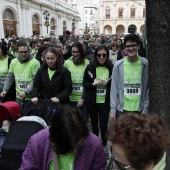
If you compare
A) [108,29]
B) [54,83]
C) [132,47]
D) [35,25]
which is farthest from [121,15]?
[132,47]

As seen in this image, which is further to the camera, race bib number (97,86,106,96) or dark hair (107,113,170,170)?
race bib number (97,86,106,96)

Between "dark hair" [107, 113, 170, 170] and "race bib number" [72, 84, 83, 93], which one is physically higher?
"dark hair" [107, 113, 170, 170]

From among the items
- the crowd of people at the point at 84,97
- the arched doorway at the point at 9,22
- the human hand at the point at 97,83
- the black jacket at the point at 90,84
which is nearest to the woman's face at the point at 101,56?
the crowd of people at the point at 84,97

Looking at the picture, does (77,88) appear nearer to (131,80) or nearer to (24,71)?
(24,71)

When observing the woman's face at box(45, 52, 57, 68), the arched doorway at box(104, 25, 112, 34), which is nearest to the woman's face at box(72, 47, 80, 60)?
the woman's face at box(45, 52, 57, 68)

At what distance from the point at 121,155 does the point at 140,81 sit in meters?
1.72

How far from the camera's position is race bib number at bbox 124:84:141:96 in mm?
2746

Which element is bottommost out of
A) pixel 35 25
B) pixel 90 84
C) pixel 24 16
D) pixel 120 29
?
pixel 90 84

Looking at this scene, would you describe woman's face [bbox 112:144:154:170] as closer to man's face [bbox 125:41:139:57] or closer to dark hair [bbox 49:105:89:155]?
dark hair [bbox 49:105:89:155]

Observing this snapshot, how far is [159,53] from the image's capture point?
2.10m

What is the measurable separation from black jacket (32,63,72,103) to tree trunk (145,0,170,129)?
4.17 ft

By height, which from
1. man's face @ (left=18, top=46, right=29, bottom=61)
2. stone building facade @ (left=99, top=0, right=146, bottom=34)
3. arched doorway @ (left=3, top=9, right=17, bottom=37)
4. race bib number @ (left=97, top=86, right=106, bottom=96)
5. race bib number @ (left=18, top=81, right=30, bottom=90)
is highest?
stone building facade @ (left=99, top=0, right=146, bottom=34)

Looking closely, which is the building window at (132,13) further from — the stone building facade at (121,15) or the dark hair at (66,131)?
the dark hair at (66,131)

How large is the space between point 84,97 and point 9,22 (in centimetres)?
2166
